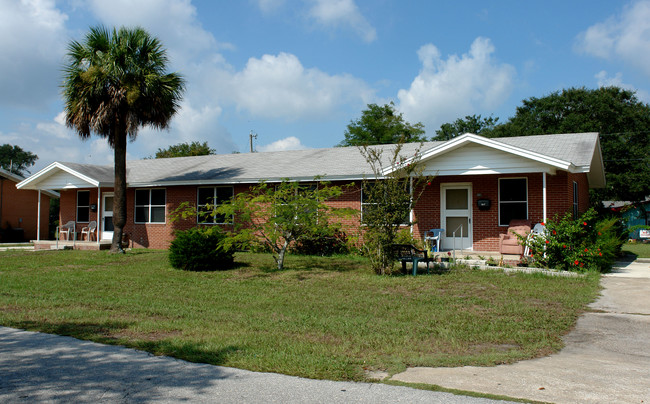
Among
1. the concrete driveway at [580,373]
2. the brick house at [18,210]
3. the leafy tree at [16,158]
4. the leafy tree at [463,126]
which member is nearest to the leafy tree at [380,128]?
the leafy tree at [463,126]

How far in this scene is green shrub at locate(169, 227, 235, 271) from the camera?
13492 millimetres

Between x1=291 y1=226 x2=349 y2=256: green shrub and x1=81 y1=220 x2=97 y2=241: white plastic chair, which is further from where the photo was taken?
x1=81 y1=220 x2=97 y2=241: white plastic chair

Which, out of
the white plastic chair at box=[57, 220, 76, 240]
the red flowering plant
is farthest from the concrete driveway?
the white plastic chair at box=[57, 220, 76, 240]

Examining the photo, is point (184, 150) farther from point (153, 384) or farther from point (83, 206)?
point (153, 384)

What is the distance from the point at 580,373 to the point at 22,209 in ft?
101

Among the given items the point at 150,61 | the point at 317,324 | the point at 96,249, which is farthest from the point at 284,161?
the point at 317,324

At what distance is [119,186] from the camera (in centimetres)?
1811

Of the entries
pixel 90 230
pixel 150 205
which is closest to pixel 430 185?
pixel 150 205

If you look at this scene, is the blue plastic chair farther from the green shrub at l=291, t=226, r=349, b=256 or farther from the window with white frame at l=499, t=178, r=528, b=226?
the green shrub at l=291, t=226, r=349, b=256

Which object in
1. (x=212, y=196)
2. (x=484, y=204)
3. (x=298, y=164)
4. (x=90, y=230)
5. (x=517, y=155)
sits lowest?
(x=90, y=230)

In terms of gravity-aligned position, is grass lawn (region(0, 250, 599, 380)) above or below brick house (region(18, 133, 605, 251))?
below

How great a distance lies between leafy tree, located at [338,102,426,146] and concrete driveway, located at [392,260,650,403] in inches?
1436

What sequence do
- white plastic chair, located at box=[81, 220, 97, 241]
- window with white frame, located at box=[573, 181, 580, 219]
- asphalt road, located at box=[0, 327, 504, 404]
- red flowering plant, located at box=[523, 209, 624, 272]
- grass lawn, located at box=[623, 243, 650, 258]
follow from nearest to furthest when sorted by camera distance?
asphalt road, located at box=[0, 327, 504, 404]
red flowering plant, located at box=[523, 209, 624, 272]
window with white frame, located at box=[573, 181, 580, 219]
grass lawn, located at box=[623, 243, 650, 258]
white plastic chair, located at box=[81, 220, 97, 241]

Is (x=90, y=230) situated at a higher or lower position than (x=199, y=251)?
higher
